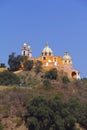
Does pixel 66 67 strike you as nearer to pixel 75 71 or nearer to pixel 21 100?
pixel 75 71

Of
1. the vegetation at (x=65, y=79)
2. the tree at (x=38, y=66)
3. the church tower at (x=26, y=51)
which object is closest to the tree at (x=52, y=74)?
the vegetation at (x=65, y=79)

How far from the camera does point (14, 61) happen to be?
2240 inches

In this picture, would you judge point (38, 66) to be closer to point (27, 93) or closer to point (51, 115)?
point (27, 93)

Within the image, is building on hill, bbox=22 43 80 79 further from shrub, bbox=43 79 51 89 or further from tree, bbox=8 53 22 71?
shrub, bbox=43 79 51 89

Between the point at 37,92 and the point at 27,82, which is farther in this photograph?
the point at 27,82

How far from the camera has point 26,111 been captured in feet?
148

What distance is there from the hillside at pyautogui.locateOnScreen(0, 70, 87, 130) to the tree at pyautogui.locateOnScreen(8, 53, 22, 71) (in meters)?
1.48

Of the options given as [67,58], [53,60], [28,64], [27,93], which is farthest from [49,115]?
[67,58]

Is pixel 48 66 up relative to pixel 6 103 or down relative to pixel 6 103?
up

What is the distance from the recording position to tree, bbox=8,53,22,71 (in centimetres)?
5669

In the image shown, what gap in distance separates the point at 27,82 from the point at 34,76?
5.95 ft

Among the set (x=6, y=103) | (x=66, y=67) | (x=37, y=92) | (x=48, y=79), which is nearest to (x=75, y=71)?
(x=66, y=67)

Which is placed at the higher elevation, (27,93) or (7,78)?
(7,78)

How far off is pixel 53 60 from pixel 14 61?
406 centimetres
